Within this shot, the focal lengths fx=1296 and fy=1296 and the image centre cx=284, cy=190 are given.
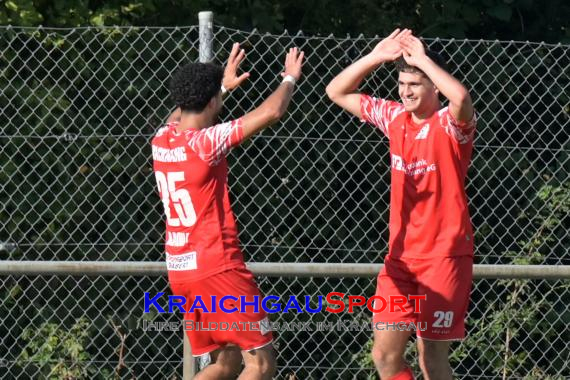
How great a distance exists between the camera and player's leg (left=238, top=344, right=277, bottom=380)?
20.7 ft

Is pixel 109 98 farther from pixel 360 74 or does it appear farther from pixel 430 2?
pixel 430 2

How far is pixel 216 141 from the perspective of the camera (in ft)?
20.1

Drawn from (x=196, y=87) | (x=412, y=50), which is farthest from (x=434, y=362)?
(x=196, y=87)

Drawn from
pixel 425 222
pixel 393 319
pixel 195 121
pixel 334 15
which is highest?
pixel 334 15

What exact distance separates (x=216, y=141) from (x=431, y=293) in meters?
1.29

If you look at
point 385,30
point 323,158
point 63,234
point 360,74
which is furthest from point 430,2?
point 63,234

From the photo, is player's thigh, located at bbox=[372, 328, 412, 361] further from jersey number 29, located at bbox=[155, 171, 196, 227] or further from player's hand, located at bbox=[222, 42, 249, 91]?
player's hand, located at bbox=[222, 42, 249, 91]

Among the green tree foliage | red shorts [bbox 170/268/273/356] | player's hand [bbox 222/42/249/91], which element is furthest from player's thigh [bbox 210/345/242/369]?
the green tree foliage

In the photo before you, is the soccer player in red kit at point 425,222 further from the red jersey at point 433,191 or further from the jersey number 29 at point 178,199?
the jersey number 29 at point 178,199

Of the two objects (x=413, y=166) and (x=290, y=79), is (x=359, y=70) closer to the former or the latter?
(x=290, y=79)

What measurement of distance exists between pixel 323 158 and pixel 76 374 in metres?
1.94

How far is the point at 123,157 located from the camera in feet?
25.1

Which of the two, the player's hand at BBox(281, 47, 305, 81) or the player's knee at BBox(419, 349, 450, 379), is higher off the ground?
the player's hand at BBox(281, 47, 305, 81)

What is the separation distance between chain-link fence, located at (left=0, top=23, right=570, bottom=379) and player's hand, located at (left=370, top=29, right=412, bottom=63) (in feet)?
3.17
